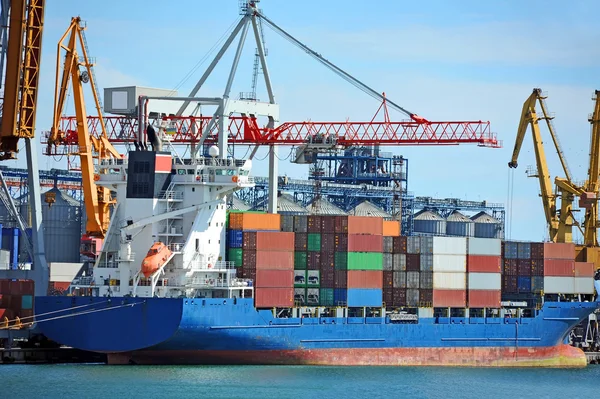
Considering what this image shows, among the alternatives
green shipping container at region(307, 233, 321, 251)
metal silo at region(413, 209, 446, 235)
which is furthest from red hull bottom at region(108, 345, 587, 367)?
metal silo at region(413, 209, 446, 235)

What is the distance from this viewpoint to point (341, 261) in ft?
177

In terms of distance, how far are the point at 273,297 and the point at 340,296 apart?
122 inches

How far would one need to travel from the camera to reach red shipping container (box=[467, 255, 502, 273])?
5825 centimetres

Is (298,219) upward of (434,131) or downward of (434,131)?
downward

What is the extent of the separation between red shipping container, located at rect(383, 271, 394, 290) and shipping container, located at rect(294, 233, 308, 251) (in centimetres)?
420

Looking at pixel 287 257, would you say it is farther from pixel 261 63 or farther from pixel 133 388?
pixel 261 63

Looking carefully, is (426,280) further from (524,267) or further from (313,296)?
(524,267)

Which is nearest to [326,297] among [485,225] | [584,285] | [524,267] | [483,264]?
[483,264]

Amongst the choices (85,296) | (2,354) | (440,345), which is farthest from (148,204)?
(440,345)

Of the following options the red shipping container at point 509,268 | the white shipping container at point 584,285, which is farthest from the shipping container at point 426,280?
the white shipping container at point 584,285

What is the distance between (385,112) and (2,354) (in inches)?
846

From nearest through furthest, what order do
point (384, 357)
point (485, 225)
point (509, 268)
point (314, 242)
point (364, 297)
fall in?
point (314, 242)
point (364, 297)
point (384, 357)
point (509, 268)
point (485, 225)

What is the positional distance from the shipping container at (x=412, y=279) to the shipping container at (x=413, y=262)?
166mm

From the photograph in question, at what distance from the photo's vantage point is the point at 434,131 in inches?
2435
